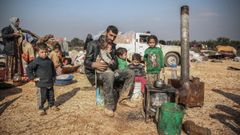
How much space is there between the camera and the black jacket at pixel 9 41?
8578mm

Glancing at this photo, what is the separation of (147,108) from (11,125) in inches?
102

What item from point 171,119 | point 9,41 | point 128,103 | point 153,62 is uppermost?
point 9,41

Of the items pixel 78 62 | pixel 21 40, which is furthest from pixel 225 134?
pixel 78 62

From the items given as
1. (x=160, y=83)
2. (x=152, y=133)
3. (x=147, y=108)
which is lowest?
(x=152, y=133)

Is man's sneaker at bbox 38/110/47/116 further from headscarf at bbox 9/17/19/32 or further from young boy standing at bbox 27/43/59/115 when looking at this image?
headscarf at bbox 9/17/19/32

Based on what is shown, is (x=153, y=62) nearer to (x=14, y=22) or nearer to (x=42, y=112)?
(x=42, y=112)

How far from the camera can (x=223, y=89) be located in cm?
756

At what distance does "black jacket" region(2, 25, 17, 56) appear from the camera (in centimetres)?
858

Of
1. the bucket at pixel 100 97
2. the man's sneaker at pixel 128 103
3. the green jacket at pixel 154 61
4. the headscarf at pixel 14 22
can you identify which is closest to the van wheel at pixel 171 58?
the green jacket at pixel 154 61

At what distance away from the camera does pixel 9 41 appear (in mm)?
8664

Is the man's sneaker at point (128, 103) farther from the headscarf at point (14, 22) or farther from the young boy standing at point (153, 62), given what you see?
the headscarf at point (14, 22)

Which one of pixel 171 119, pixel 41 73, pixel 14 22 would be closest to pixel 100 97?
pixel 41 73

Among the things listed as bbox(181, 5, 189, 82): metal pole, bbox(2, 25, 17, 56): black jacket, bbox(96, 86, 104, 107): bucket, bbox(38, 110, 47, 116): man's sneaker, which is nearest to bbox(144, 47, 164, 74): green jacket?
bbox(181, 5, 189, 82): metal pole

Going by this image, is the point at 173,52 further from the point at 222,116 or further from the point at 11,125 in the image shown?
the point at 11,125
